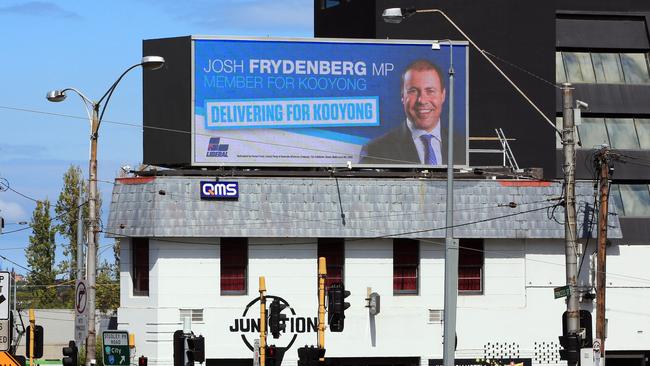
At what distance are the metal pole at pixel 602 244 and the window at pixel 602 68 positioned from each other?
394 inches

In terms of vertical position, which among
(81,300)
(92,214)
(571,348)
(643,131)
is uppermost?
(643,131)

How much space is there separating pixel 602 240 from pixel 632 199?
8997mm

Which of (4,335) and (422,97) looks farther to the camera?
(422,97)

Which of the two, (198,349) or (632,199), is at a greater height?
(632,199)

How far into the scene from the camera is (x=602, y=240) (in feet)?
160

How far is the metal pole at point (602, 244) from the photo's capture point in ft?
156

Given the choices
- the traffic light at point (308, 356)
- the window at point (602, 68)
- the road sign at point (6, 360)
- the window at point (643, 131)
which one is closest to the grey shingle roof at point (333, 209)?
the window at point (643, 131)

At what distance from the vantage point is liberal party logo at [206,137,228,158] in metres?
49.2

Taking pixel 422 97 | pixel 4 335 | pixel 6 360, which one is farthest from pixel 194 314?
pixel 6 360

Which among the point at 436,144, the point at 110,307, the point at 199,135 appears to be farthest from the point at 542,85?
the point at 110,307

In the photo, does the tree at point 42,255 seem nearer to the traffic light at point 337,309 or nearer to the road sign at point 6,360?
the traffic light at point 337,309

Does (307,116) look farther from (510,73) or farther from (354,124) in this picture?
(510,73)

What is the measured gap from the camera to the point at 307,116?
50.0 m

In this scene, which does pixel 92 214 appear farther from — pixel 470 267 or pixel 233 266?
pixel 470 267
